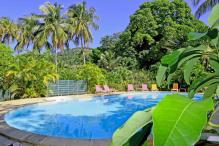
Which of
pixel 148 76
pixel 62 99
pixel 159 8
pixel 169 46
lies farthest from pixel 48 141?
pixel 159 8

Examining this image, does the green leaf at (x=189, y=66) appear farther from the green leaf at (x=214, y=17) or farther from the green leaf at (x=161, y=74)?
the green leaf at (x=214, y=17)

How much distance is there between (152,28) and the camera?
1085 inches

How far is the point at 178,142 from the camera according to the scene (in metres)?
0.46

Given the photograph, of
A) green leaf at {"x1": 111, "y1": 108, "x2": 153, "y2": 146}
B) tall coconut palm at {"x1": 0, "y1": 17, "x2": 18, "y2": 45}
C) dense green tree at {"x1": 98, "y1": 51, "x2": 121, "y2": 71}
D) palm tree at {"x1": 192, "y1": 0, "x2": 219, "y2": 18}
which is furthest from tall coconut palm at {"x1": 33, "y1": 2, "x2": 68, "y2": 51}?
green leaf at {"x1": 111, "y1": 108, "x2": 153, "y2": 146}

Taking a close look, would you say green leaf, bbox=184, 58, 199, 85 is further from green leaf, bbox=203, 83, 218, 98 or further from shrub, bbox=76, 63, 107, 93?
shrub, bbox=76, 63, 107, 93

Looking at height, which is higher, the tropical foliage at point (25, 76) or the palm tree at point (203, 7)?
the palm tree at point (203, 7)

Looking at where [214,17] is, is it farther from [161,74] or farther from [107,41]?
[107,41]

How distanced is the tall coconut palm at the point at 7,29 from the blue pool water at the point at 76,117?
53.9ft

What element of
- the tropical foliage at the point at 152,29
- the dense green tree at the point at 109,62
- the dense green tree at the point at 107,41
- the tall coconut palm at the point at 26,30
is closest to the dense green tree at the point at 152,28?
the tropical foliage at the point at 152,29

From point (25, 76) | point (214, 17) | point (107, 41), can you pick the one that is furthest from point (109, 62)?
point (214, 17)

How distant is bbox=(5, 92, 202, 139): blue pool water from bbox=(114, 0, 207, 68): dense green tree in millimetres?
11258

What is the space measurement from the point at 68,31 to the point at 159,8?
31.5 feet

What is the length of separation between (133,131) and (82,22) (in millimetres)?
29449

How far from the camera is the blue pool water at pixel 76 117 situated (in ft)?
28.0
